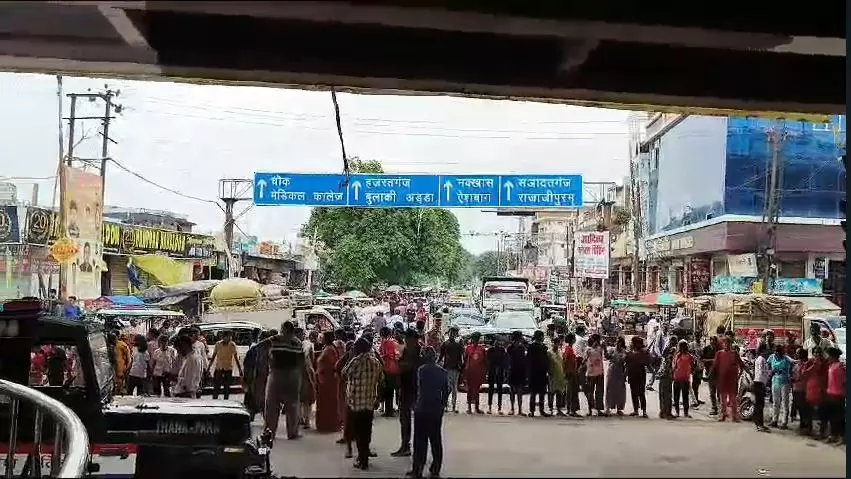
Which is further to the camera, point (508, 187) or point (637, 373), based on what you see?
point (637, 373)

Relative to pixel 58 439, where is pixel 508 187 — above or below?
above

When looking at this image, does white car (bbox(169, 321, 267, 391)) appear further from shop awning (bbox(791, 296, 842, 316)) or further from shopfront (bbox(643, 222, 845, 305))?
shop awning (bbox(791, 296, 842, 316))

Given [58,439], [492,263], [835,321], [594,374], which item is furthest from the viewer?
[492,263]

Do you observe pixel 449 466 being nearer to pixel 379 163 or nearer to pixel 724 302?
pixel 379 163

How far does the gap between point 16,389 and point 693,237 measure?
268 inches

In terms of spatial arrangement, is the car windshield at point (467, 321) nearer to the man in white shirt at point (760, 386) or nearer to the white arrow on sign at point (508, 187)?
the white arrow on sign at point (508, 187)

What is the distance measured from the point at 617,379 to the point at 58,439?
603cm

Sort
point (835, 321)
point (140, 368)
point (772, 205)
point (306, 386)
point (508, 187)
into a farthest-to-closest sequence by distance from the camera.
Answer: point (772, 205) → point (508, 187) → point (835, 321) → point (306, 386) → point (140, 368)

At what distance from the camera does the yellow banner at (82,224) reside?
7.44 m

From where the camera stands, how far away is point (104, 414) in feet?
16.5

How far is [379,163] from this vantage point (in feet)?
25.4

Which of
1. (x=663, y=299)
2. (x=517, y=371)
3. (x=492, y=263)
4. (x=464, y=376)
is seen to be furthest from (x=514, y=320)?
(x=663, y=299)

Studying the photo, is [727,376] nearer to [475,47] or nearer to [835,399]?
[835,399]

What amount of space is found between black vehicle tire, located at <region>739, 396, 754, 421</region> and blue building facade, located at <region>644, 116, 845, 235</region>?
1.88m
